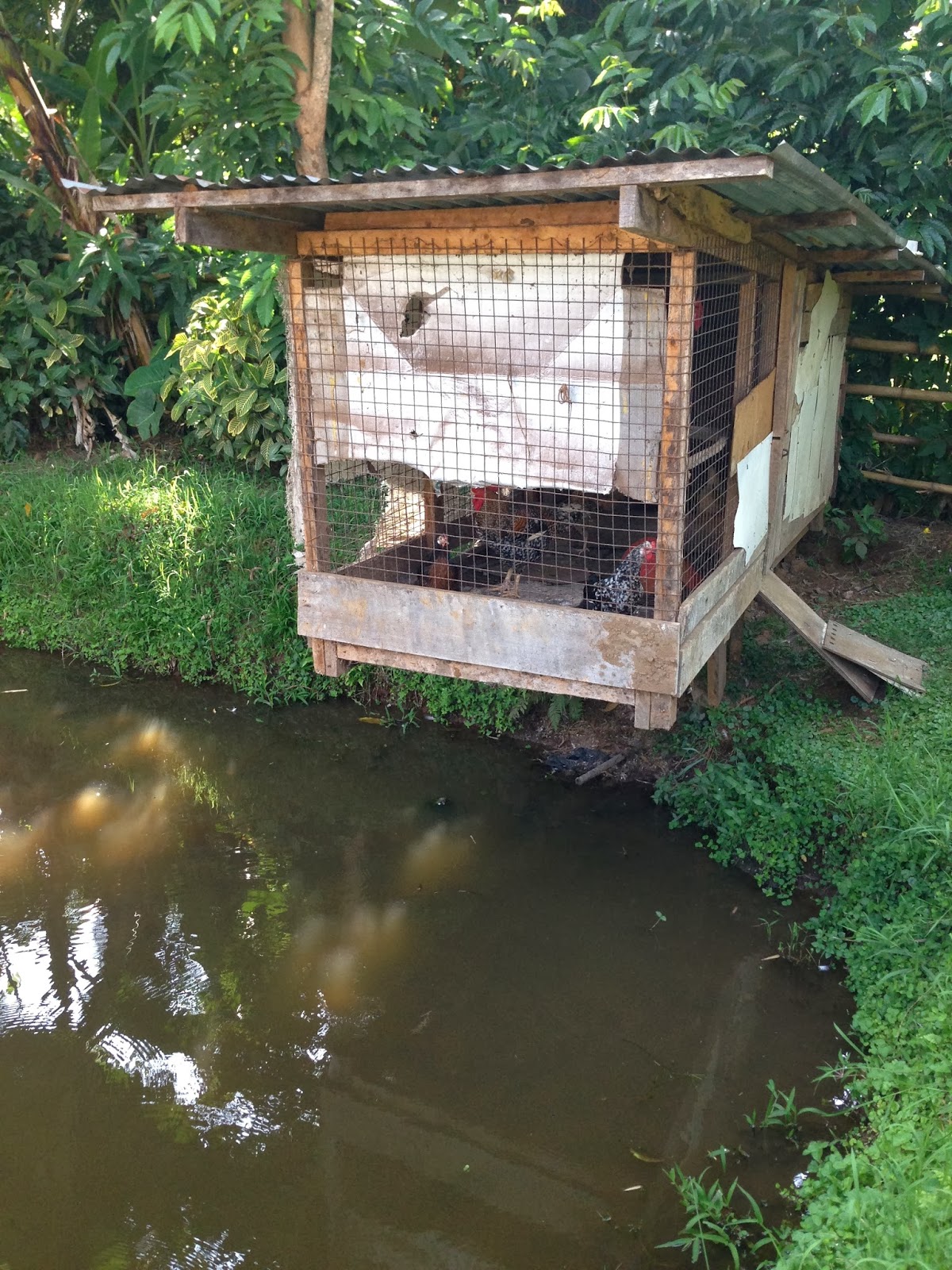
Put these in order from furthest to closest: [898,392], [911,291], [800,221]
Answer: [898,392]
[911,291]
[800,221]

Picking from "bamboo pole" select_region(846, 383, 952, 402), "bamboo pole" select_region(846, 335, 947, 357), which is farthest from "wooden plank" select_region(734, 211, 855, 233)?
"bamboo pole" select_region(846, 383, 952, 402)

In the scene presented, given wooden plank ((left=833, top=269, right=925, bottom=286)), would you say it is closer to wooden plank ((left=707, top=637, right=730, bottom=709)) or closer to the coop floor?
the coop floor

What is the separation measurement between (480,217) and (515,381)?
57 centimetres

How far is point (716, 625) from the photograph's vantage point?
4.19 meters

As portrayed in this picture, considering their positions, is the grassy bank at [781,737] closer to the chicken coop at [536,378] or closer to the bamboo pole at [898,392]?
the chicken coop at [536,378]

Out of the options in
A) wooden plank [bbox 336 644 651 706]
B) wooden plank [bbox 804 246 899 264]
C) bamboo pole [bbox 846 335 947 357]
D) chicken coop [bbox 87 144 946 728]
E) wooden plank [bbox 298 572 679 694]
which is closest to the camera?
chicken coop [bbox 87 144 946 728]

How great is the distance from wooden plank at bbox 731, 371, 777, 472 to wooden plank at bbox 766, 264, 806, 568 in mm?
59

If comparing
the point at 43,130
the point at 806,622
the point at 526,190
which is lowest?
the point at 806,622

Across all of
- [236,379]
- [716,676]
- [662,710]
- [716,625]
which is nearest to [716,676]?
[716,676]

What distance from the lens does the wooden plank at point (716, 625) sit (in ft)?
12.3

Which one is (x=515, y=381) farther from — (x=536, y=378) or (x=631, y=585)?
(x=631, y=585)

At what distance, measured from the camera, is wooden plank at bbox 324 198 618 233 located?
3410mm

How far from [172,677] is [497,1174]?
4483 mm

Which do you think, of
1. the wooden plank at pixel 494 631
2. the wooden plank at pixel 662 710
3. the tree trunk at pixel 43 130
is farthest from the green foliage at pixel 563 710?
the tree trunk at pixel 43 130
